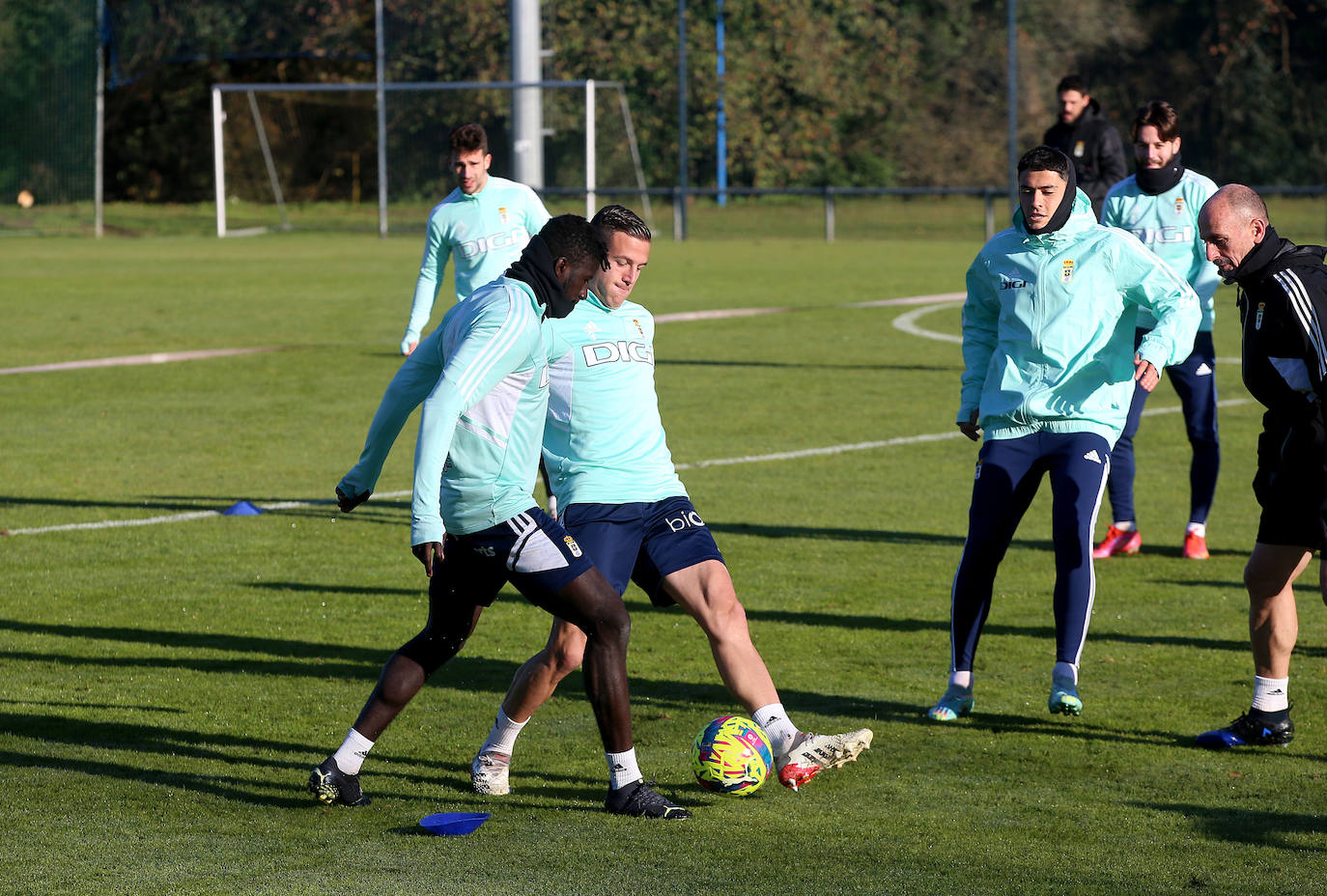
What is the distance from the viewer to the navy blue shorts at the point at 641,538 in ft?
19.0

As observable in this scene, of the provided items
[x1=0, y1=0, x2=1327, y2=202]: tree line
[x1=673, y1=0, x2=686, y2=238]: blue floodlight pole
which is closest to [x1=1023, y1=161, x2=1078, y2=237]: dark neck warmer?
[x1=673, y1=0, x2=686, y2=238]: blue floodlight pole

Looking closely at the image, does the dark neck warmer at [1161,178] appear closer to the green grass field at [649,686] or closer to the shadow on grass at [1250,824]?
the green grass field at [649,686]

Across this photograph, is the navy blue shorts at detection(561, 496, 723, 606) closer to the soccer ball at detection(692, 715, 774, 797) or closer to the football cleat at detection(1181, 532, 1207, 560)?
the soccer ball at detection(692, 715, 774, 797)

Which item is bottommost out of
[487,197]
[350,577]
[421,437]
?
[350,577]

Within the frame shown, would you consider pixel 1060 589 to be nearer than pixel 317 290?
Yes

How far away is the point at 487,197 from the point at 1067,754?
5927 mm

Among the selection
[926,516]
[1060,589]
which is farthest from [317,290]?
[1060,589]

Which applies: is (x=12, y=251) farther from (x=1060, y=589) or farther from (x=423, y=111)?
(x=1060, y=589)

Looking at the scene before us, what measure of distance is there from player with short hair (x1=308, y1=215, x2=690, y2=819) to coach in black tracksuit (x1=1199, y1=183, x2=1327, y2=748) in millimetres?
2104

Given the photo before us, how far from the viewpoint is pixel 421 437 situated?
197 inches

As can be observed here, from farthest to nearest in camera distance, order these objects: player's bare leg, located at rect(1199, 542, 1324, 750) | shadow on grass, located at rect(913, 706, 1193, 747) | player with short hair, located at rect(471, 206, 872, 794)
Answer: shadow on grass, located at rect(913, 706, 1193, 747)
player's bare leg, located at rect(1199, 542, 1324, 750)
player with short hair, located at rect(471, 206, 872, 794)

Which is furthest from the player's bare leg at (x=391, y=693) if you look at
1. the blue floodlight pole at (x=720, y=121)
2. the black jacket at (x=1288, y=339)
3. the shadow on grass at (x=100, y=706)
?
the blue floodlight pole at (x=720, y=121)

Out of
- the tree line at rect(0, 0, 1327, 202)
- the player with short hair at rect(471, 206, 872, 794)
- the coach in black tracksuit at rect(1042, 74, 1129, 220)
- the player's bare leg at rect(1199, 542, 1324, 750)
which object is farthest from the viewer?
the tree line at rect(0, 0, 1327, 202)

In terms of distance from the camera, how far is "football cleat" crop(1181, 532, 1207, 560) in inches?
389
